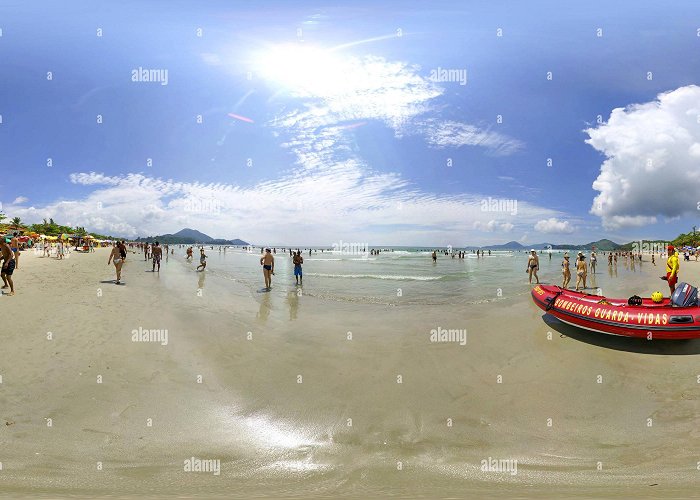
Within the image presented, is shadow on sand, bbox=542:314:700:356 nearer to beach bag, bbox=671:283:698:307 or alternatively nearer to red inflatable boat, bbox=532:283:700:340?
red inflatable boat, bbox=532:283:700:340

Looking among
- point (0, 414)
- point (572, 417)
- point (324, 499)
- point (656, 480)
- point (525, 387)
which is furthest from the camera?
point (525, 387)

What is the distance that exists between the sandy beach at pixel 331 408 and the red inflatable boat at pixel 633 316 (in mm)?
444

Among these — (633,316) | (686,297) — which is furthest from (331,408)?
(686,297)

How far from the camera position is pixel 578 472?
4.77 m

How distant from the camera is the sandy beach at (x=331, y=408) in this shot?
15.1 feet

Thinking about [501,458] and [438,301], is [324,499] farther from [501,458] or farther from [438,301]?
[438,301]

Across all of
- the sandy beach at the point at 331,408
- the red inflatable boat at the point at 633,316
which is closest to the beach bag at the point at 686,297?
the red inflatable boat at the point at 633,316

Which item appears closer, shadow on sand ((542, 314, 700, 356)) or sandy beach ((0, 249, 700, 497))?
sandy beach ((0, 249, 700, 497))

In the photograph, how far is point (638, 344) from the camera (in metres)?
9.66

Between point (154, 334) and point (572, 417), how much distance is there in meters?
10.1

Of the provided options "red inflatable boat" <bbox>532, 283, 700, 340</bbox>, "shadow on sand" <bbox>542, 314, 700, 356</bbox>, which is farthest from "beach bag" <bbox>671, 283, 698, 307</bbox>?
"shadow on sand" <bbox>542, 314, 700, 356</bbox>

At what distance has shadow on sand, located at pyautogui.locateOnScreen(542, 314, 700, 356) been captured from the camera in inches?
361

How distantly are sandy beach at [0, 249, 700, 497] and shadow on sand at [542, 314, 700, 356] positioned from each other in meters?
0.07

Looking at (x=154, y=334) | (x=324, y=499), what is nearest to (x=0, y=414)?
(x=154, y=334)
